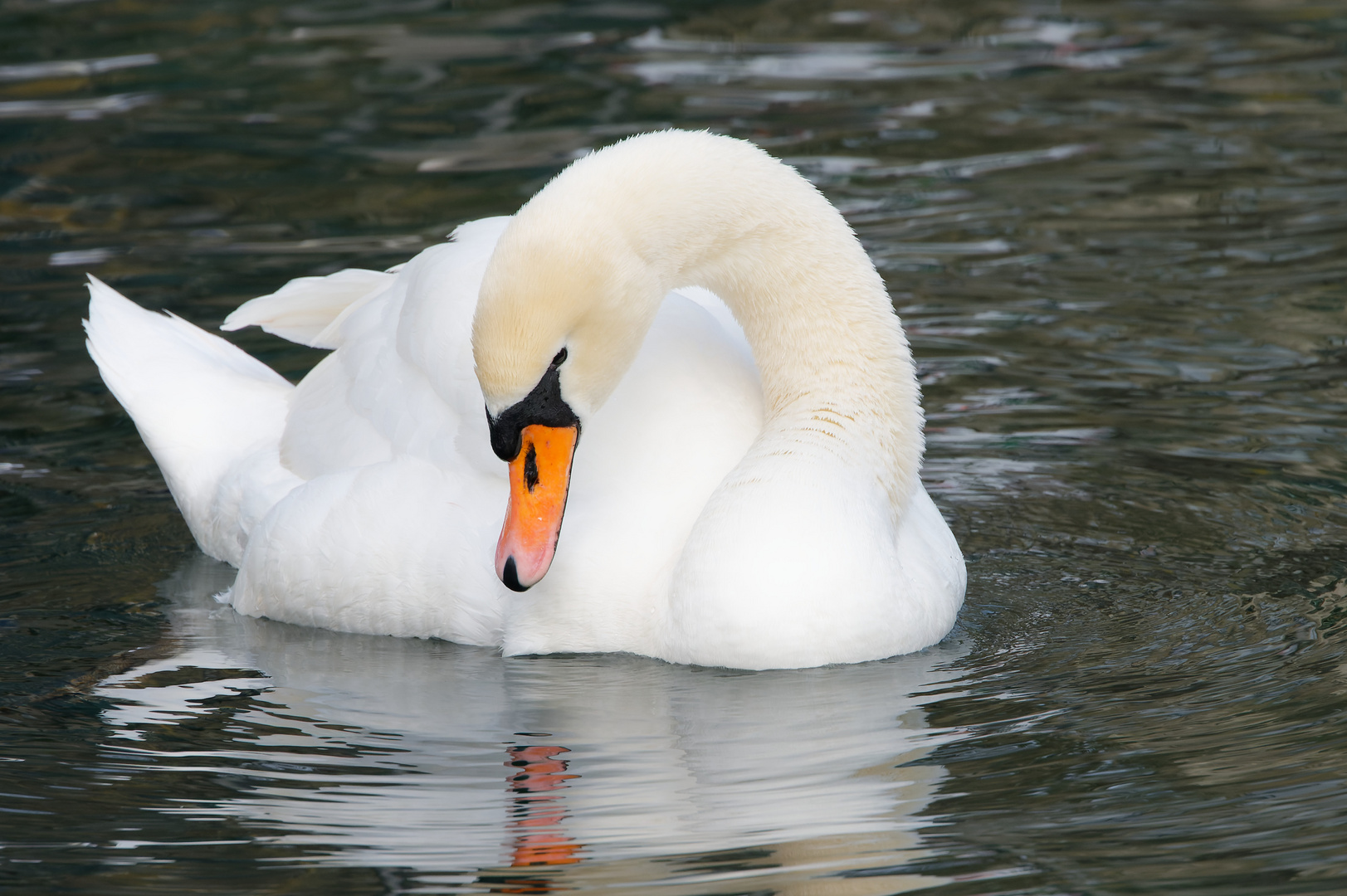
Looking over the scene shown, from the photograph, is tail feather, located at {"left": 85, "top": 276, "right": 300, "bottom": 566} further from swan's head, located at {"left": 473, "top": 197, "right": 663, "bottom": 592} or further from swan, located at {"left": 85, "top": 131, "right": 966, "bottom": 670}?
swan's head, located at {"left": 473, "top": 197, "right": 663, "bottom": 592}

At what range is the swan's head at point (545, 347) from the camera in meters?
5.31

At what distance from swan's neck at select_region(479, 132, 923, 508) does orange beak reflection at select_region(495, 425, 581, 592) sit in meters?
0.46

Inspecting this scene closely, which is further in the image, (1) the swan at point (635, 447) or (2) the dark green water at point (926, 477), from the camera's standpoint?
(1) the swan at point (635, 447)

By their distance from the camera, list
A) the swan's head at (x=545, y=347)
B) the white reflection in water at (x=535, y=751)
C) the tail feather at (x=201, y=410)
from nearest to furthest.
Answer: the white reflection in water at (x=535, y=751) < the swan's head at (x=545, y=347) < the tail feather at (x=201, y=410)

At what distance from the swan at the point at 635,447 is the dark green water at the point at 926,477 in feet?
0.60

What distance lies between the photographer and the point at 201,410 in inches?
306

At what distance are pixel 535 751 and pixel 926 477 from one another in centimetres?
288

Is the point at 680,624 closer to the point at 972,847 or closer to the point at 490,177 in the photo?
the point at 972,847

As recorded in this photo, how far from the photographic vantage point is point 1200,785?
486cm

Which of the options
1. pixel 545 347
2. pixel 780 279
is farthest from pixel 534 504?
pixel 780 279

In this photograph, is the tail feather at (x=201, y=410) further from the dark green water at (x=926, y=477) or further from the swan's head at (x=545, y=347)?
the swan's head at (x=545, y=347)

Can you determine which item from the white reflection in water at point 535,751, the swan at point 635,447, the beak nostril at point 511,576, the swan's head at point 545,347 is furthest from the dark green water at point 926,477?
the swan's head at point 545,347

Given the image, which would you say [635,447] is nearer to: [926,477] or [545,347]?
[545,347]

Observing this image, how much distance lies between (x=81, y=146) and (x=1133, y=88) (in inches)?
274
